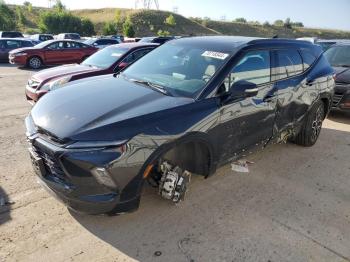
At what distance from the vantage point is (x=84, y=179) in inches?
109

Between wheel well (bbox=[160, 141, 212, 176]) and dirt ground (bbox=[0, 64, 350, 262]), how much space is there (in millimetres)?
399

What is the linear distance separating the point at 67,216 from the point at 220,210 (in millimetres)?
1610

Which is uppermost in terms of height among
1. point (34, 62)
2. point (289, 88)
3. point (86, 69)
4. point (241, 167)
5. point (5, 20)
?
point (289, 88)

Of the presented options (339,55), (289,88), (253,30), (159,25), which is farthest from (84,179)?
(253,30)

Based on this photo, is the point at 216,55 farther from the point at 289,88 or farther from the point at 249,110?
the point at 289,88

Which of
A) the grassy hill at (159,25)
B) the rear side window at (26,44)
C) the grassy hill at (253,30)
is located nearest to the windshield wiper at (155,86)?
the rear side window at (26,44)

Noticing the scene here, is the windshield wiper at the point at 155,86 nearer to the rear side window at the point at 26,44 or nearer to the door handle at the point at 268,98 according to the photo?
the door handle at the point at 268,98

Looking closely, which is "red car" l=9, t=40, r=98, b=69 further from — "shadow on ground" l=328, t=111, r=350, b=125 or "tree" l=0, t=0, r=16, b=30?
"tree" l=0, t=0, r=16, b=30

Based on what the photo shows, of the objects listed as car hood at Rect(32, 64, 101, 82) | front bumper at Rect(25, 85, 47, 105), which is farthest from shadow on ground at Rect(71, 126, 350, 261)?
car hood at Rect(32, 64, 101, 82)

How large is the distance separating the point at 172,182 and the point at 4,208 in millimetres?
1786

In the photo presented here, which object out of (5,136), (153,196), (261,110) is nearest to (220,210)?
(153,196)

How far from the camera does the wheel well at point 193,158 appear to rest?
138 inches

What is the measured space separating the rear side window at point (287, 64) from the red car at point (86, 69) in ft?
9.67

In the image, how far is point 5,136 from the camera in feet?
18.2
